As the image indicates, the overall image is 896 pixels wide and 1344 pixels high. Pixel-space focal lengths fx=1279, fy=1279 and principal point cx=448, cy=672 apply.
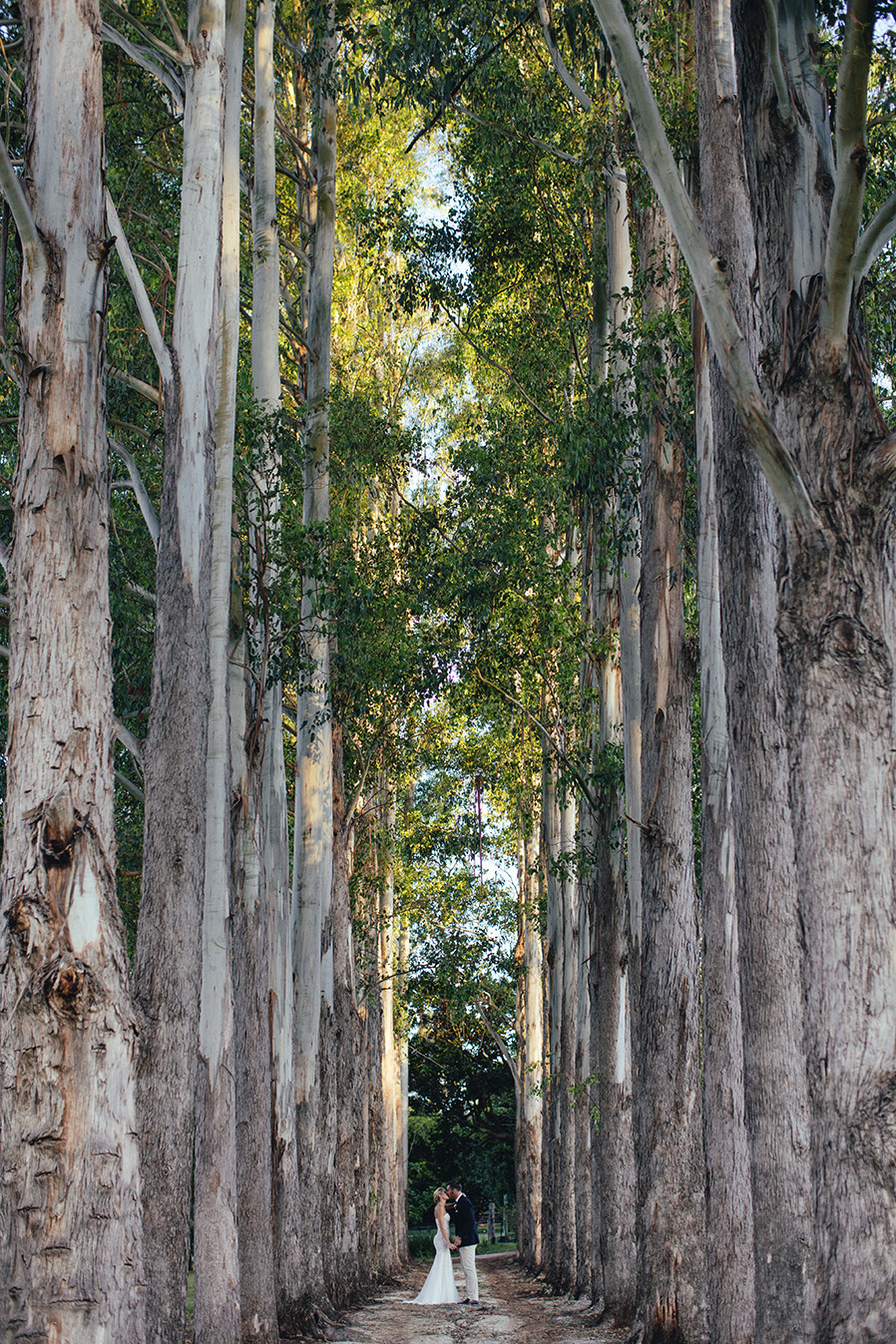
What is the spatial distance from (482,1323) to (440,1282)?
3.69 metres

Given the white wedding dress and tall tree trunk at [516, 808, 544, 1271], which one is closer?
the white wedding dress

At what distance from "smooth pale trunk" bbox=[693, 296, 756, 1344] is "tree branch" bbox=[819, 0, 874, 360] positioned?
11.2 ft

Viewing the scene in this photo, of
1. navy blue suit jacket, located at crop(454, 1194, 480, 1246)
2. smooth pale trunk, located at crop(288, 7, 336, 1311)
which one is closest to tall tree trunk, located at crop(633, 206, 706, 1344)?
smooth pale trunk, located at crop(288, 7, 336, 1311)

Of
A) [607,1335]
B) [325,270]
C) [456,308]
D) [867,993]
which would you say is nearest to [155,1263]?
[867,993]

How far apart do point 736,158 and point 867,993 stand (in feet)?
16.6

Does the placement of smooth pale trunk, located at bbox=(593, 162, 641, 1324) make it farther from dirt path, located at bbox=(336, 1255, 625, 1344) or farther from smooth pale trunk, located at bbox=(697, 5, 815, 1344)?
smooth pale trunk, located at bbox=(697, 5, 815, 1344)

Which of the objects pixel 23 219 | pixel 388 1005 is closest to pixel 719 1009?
pixel 23 219

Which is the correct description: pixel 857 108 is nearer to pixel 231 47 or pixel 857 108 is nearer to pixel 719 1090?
pixel 719 1090

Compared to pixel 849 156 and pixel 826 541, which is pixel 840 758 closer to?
pixel 826 541

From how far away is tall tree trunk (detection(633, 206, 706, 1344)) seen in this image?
9188mm

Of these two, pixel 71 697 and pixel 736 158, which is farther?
pixel 736 158

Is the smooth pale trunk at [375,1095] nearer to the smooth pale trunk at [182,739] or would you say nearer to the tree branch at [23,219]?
the smooth pale trunk at [182,739]

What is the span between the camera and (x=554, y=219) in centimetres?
1662

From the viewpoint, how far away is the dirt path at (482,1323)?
11.8 meters
